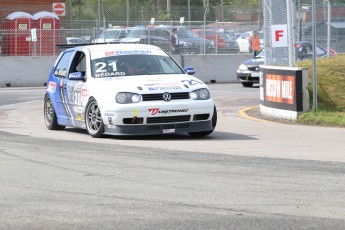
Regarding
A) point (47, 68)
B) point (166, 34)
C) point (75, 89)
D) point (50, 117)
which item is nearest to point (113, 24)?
point (166, 34)

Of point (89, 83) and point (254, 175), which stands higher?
point (89, 83)

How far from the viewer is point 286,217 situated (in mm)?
7344

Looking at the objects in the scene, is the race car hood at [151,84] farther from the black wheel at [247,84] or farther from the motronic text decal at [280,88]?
the black wheel at [247,84]

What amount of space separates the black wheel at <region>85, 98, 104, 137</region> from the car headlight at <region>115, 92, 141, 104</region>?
46cm

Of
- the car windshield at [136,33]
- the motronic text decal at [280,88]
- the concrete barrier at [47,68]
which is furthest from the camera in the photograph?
the car windshield at [136,33]

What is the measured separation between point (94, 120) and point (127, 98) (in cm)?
83

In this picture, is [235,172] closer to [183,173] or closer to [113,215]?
[183,173]

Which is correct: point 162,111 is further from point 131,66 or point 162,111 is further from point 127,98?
point 131,66

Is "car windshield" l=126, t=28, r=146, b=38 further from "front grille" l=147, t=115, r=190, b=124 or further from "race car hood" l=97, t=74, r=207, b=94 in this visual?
"front grille" l=147, t=115, r=190, b=124

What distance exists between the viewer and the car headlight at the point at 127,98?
13.2 meters

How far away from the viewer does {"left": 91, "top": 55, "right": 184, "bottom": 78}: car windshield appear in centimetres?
1421

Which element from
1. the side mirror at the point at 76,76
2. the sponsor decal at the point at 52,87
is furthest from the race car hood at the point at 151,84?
the sponsor decal at the point at 52,87

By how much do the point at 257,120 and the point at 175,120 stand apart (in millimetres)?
4241

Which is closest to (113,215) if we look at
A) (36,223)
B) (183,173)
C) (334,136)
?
(36,223)
